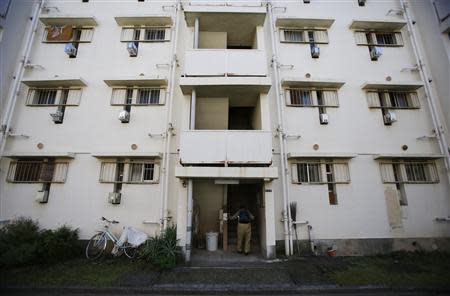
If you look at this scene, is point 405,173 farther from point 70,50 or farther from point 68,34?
point 68,34

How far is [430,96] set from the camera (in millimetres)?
8852

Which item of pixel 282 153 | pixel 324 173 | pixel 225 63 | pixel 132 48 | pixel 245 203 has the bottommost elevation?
pixel 245 203

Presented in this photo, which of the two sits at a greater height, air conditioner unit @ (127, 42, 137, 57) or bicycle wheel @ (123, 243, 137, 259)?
air conditioner unit @ (127, 42, 137, 57)

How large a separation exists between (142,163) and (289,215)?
Result: 639cm

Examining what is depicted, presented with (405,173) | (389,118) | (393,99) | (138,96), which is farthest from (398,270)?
(138,96)

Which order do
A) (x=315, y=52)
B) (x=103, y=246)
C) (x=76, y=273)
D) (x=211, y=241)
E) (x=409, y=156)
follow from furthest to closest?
(x=315, y=52)
(x=409, y=156)
(x=211, y=241)
(x=103, y=246)
(x=76, y=273)

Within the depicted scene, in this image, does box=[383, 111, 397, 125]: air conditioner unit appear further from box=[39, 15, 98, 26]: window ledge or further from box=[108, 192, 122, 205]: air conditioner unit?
box=[39, 15, 98, 26]: window ledge

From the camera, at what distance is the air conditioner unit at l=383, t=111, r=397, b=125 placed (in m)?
8.47

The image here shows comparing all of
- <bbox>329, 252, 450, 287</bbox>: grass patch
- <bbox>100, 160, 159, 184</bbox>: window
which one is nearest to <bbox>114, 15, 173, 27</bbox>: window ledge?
<bbox>100, 160, 159, 184</bbox>: window

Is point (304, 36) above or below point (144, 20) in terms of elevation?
below

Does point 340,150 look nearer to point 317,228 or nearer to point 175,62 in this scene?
point 317,228

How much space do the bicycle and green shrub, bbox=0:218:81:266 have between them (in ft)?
1.56

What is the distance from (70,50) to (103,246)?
29.4 ft

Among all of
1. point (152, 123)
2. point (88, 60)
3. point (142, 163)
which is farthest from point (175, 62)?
point (142, 163)
